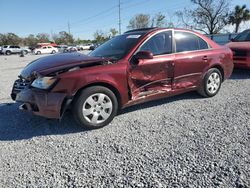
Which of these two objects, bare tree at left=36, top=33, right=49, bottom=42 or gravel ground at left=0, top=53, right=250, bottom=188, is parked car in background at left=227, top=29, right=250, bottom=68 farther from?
bare tree at left=36, top=33, right=49, bottom=42

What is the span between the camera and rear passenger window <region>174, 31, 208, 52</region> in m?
4.84

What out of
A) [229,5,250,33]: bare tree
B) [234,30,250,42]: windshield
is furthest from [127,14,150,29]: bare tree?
[234,30,250,42]: windshield

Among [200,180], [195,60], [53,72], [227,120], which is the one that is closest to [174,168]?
[200,180]

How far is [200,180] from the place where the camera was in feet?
8.28

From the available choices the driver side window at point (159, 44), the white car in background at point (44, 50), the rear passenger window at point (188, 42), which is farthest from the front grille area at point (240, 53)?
the white car in background at point (44, 50)

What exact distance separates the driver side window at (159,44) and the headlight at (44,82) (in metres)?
1.66

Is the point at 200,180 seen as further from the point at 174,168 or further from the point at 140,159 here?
the point at 140,159

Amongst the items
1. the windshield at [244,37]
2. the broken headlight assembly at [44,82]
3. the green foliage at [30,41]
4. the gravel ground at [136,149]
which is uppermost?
the green foliage at [30,41]

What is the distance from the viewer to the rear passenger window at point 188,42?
4.84 meters

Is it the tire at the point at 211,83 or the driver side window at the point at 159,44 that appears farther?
the tire at the point at 211,83

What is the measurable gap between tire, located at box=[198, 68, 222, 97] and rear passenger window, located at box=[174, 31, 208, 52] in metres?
0.60

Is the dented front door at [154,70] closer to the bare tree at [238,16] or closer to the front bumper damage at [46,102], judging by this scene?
the front bumper damage at [46,102]

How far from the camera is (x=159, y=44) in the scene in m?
4.60

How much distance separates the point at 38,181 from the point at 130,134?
1518mm
